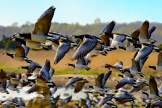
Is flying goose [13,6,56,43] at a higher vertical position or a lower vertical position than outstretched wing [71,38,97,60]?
higher

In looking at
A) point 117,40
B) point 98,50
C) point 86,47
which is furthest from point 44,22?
point 117,40

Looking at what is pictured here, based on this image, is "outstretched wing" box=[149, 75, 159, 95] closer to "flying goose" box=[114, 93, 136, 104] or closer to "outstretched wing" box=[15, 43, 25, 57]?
"flying goose" box=[114, 93, 136, 104]

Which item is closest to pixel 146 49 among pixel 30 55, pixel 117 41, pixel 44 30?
pixel 117 41

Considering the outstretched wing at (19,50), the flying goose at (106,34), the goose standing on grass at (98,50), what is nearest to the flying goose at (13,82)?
the outstretched wing at (19,50)

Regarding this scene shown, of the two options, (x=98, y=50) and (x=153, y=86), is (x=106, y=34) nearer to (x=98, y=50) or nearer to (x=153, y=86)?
(x=98, y=50)

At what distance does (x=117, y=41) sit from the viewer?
9.24 metres

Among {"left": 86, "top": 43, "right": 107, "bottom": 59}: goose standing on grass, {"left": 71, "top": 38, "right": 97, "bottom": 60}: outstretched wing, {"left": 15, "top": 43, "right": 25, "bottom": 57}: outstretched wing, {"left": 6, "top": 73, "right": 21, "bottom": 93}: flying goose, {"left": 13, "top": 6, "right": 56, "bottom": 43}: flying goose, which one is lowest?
{"left": 6, "top": 73, "right": 21, "bottom": 93}: flying goose

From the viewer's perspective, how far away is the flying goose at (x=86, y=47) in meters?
7.40

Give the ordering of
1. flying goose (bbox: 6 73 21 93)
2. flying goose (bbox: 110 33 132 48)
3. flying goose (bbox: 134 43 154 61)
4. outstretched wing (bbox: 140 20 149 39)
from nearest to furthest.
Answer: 1. flying goose (bbox: 134 43 154 61)
2. flying goose (bbox: 110 33 132 48)
3. outstretched wing (bbox: 140 20 149 39)
4. flying goose (bbox: 6 73 21 93)

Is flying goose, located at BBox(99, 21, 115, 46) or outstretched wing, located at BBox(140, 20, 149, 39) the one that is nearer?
outstretched wing, located at BBox(140, 20, 149, 39)

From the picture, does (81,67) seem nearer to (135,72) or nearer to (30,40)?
(135,72)

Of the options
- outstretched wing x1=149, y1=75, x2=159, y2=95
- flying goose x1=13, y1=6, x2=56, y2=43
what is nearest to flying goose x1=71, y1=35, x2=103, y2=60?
flying goose x1=13, y1=6, x2=56, y2=43

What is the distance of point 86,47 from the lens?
25.3ft

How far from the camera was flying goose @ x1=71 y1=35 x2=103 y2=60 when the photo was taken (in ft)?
24.3
